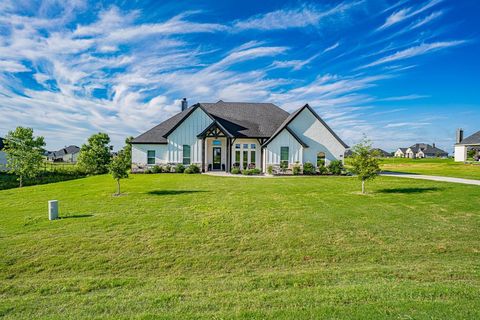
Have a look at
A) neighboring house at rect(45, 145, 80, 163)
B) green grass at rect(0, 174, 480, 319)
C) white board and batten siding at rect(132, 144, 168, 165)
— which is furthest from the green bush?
neighboring house at rect(45, 145, 80, 163)

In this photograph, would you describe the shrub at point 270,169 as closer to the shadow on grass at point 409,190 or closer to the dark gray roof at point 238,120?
the dark gray roof at point 238,120

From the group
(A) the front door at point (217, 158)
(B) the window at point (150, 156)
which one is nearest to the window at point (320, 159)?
(A) the front door at point (217, 158)

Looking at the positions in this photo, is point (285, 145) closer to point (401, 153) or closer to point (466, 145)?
point (466, 145)

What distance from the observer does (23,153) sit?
82.0ft

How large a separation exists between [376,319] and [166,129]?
2775 centimetres

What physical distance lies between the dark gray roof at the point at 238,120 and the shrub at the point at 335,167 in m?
7.16

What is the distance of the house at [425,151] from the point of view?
111 metres

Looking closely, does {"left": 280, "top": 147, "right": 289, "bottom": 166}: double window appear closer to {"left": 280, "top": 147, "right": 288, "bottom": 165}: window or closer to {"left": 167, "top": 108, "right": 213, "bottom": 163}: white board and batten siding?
{"left": 280, "top": 147, "right": 288, "bottom": 165}: window

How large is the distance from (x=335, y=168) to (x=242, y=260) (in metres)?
21.0

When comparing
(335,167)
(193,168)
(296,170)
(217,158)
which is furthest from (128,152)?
(335,167)

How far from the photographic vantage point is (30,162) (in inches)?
986

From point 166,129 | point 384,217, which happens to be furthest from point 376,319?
point 166,129

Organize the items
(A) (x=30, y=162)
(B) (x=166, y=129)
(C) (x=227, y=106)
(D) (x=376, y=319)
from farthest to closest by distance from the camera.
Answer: (C) (x=227, y=106)
(B) (x=166, y=129)
(A) (x=30, y=162)
(D) (x=376, y=319)

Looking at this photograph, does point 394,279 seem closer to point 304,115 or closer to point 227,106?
point 304,115
